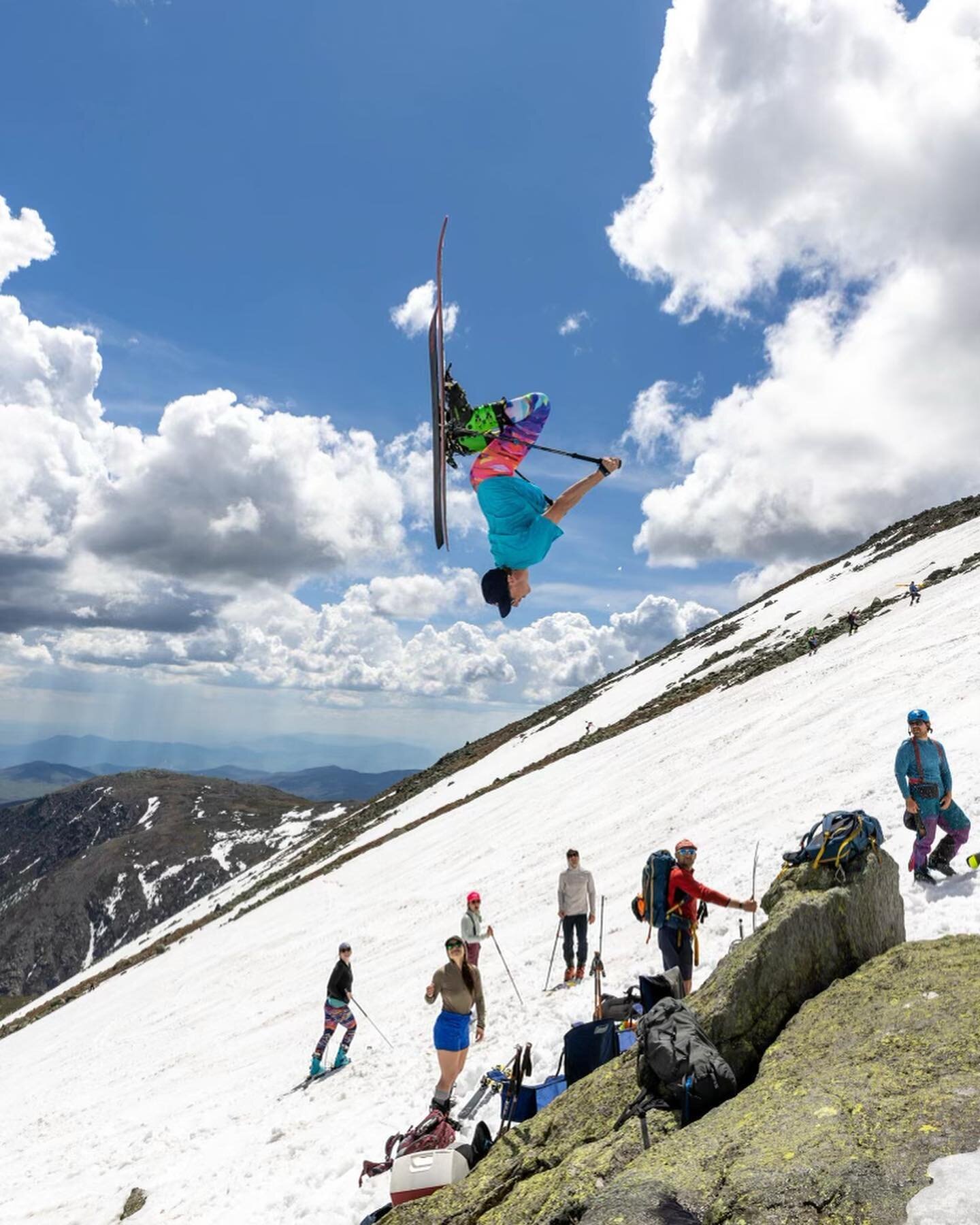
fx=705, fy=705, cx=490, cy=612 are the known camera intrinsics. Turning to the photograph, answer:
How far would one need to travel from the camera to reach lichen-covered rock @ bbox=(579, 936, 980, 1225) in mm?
3406

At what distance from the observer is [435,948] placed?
1702 cm

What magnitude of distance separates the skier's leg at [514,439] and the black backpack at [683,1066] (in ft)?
14.3

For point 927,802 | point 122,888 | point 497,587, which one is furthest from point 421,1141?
point 122,888

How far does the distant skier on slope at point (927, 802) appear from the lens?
917 cm

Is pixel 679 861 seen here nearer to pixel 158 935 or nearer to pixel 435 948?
pixel 435 948

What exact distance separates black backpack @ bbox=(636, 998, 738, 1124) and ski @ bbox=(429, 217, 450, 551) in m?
4.24

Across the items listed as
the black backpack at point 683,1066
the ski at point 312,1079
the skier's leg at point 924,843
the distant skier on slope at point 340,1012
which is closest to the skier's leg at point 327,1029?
the distant skier on slope at point 340,1012

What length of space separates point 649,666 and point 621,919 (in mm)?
47651

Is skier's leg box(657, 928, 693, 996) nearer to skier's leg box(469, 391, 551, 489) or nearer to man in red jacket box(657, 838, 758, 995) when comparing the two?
man in red jacket box(657, 838, 758, 995)

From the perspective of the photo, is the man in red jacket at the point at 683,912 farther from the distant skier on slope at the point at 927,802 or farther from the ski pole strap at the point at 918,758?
the ski pole strap at the point at 918,758

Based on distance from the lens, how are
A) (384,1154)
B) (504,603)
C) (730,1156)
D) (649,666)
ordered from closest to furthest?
(730,1156) → (504,603) → (384,1154) → (649,666)

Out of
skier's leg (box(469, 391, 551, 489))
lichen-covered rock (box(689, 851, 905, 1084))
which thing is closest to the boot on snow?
lichen-covered rock (box(689, 851, 905, 1084))

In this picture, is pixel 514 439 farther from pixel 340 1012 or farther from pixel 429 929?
pixel 429 929

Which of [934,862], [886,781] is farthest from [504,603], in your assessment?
[886,781]
